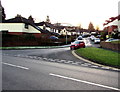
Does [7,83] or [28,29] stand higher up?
[28,29]

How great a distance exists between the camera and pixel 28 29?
171ft

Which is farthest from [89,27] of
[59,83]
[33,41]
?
[59,83]

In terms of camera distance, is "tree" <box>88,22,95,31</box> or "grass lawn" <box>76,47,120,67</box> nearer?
"grass lawn" <box>76,47,120,67</box>

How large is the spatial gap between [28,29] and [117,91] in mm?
48032

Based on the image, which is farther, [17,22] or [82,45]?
[17,22]

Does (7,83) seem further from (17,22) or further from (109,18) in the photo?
(109,18)

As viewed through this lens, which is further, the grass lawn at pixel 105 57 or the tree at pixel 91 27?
the tree at pixel 91 27

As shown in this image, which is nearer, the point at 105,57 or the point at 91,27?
the point at 105,57

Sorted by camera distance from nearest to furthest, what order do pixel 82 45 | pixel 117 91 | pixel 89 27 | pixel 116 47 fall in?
pixel 117 91, pixel 116 47, pixel 82 45, pixel 89 27

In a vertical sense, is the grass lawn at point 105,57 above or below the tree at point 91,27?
below

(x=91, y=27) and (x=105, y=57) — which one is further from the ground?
(x=91, y=27)

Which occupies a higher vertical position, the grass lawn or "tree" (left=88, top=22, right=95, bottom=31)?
"tree" (left=88, top=22, right=95, bottom=31)

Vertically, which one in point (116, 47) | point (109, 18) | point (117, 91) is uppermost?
point (109, 18)

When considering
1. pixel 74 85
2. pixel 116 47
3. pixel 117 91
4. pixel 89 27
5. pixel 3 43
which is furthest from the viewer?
pixel 89 27
